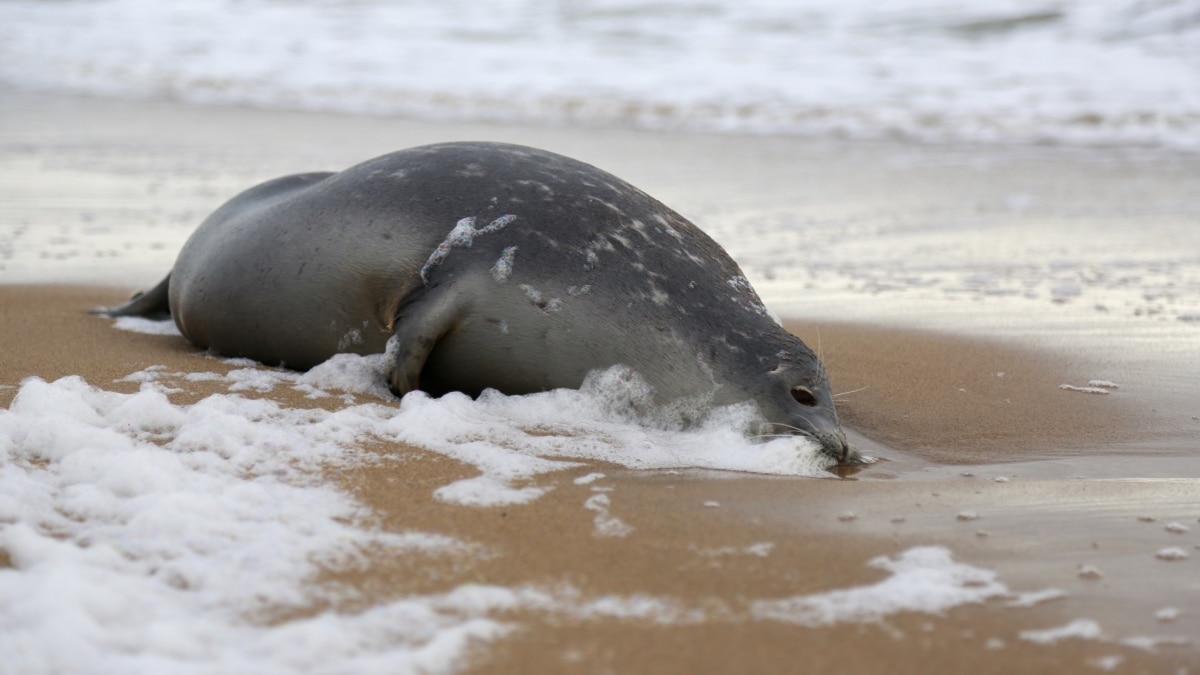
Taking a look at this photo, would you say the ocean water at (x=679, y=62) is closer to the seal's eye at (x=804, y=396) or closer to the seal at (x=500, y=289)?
the seal at (x=500, y=289)

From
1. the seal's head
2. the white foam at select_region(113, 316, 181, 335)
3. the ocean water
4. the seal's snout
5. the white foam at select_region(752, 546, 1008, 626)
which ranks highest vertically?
the ocean water

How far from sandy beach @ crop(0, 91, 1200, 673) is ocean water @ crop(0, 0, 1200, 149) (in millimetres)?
3895

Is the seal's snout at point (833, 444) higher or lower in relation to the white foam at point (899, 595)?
higher

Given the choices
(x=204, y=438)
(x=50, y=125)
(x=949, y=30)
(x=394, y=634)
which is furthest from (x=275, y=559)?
(x=949, y=30)

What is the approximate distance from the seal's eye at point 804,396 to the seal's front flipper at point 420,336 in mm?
894

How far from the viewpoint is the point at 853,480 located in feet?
9.52

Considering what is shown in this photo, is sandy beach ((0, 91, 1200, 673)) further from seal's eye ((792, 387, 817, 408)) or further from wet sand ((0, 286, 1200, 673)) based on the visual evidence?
seal's eye ((792, 387, 817, 408))

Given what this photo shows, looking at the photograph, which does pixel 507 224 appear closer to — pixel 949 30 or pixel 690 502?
pixel 690 502

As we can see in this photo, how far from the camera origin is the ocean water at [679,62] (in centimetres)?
1131

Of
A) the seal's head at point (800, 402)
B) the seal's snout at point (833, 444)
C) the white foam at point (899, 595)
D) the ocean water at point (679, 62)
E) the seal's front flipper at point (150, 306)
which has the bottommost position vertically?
the white foam at point (899, 595)

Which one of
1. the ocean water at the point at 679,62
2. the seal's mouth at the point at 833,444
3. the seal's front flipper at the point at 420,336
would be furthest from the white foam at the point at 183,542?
the ocean water at the point at 679,62

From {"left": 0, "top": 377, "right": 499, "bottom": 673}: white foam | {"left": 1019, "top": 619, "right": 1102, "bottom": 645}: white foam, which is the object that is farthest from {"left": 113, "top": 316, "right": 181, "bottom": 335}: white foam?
{"left": 1019, "top": 619, "right": 1102, "bottom": 645}: white foam

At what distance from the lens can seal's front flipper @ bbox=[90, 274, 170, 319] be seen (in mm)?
4582

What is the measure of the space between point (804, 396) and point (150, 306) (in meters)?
2.61
